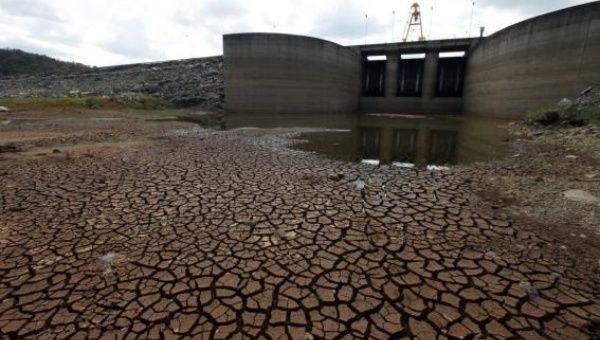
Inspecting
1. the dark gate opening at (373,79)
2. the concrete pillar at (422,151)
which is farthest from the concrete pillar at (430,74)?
the concrete pillar at (422,151)

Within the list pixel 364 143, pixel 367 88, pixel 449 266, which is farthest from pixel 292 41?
pixel 449 266

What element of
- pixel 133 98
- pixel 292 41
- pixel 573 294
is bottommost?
pixel 573 294

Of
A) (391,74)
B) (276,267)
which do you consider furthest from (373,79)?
(276,267)

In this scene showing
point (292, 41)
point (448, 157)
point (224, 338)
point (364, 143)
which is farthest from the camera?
Result: point (292, 41)

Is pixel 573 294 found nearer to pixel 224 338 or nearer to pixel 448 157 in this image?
pixel 224 338

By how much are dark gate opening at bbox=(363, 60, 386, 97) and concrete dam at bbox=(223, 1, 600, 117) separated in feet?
0.42

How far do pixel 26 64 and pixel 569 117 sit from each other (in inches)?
3627

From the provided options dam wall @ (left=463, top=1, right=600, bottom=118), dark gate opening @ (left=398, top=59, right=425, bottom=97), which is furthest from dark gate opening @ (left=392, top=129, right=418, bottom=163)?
dark gate opening @ (left=398, top=59, right=425, bottom=97)

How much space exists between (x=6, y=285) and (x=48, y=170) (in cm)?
458

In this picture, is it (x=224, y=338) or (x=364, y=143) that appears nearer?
(x=224, y=338)

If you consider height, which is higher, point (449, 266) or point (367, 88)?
point (367, 88)

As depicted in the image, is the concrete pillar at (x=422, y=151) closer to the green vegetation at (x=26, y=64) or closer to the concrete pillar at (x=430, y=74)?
the concrete pillar at (x=430, y=74)

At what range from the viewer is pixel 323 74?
2973 centimetres

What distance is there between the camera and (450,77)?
109 ft
